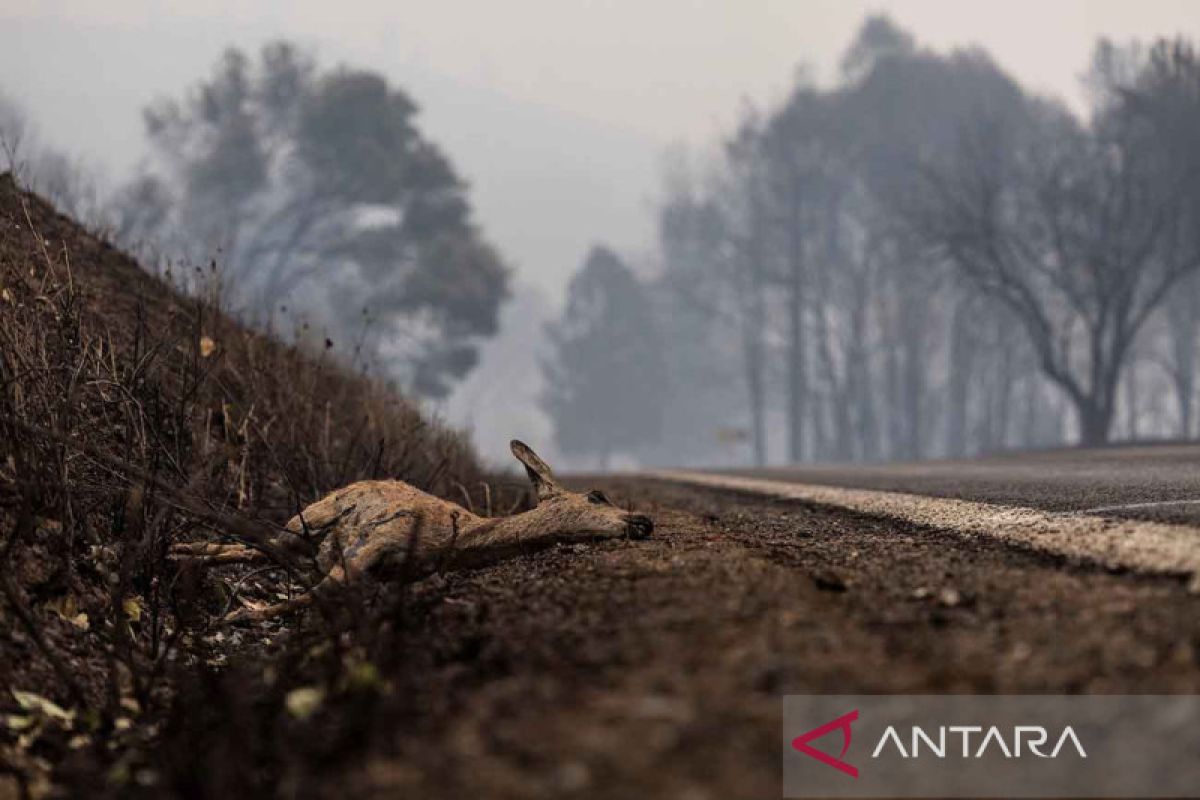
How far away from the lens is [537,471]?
436 cm

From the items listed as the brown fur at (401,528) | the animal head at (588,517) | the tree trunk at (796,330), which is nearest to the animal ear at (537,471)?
the brown fur at (401,528)

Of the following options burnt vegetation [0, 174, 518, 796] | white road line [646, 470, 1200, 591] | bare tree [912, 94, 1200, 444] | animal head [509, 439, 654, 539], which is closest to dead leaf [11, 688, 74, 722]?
burnt vegetation [0, 174, 518, 796]

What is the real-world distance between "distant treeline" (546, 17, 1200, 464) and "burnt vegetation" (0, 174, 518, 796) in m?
21.2

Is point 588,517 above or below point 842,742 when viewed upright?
above

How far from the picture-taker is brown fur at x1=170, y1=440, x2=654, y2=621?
3783 mm

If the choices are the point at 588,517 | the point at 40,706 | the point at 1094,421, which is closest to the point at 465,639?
the point at 40,706

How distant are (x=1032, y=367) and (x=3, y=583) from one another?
4142cm

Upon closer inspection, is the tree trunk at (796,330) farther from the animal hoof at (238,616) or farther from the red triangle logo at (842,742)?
the red triangle logo at (842,742)

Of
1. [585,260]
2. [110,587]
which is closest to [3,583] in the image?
[110,587]

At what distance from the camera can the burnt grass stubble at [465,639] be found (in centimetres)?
164

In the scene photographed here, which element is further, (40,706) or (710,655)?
(40,706)

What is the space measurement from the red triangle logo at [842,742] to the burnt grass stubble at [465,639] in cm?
5

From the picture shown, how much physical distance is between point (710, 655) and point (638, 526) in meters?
1.92

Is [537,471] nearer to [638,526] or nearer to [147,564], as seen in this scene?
[638,526]
